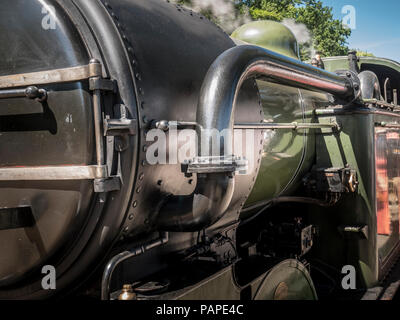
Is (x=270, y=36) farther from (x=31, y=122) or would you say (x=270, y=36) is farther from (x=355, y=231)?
(x=31, y=122)

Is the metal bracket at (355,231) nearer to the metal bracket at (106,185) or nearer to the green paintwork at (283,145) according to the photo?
the green paintwork at (283,145)

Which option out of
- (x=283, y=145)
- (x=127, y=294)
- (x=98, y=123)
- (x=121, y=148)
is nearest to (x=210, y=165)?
(x=121, y=148)

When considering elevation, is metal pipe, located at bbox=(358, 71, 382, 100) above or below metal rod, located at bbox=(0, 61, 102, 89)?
above

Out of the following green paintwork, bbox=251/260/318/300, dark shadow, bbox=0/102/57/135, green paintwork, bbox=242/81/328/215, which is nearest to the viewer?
dark shadow, bbox=0/102/57/135

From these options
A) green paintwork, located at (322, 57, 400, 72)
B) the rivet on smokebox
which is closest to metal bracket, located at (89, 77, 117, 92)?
the rivet on smokebox

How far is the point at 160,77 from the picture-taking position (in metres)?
1.69

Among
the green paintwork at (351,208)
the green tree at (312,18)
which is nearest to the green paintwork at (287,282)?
the green paintwork at (351,208)

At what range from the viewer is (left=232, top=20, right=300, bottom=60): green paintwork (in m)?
3.52

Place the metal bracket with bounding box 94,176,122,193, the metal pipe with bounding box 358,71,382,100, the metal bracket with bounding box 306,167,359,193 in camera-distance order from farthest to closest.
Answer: the metal pipe with bounding box 358,71,382,100 < the metal bracket with bounding box 306,167,359,193 < the metal bracket with bounding box 94,176,122,193

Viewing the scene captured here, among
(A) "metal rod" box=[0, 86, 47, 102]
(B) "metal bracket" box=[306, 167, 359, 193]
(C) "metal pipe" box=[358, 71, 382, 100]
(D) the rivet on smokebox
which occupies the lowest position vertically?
(D) the rivet on smokebox

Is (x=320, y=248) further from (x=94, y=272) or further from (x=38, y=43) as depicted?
(x=38, y=43)

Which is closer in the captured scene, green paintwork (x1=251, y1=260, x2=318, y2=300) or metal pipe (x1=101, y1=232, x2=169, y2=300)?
metal pipe (x1=101, y1=232, x2=169, y2=300)

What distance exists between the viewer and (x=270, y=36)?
11.6ft

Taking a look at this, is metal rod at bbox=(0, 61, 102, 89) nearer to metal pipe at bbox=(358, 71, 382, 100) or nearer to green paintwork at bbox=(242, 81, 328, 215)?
green paintwork at bbox=(242, 81, 328, 215)
